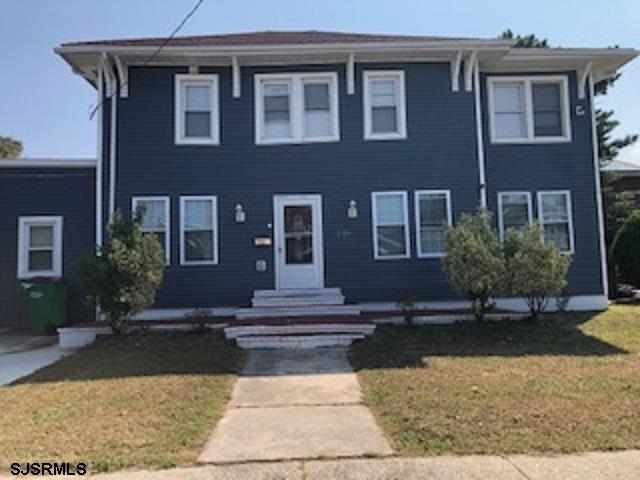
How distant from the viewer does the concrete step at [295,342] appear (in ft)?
30.5

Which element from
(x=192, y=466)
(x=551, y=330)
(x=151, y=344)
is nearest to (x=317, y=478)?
(x=192, y=466)

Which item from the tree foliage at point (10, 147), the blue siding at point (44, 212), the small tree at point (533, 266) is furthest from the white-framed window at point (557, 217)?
the tree foliage at point (10, 147)

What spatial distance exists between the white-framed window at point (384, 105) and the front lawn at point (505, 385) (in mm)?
4471

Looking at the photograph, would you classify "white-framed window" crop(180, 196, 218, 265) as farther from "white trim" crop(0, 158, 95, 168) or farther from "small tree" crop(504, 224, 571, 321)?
"small tree" crop(504, 224, 571, 321)

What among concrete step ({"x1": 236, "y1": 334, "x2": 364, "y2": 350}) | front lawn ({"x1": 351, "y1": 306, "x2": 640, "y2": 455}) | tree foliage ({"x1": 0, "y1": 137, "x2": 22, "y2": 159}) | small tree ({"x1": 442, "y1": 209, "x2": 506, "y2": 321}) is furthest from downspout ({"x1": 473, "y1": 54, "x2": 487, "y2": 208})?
tree foliage ({"x1": 0, "y1": 137, "x2": 22, "y2": 159})

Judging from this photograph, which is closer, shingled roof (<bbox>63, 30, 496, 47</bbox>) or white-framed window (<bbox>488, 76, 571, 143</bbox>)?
shingled roof (<bbox>63, 30, 496, 47</bbox>)

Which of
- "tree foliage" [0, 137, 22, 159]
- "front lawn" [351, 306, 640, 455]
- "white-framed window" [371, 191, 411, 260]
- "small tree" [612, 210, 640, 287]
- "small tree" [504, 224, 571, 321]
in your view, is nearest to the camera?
"front lawn" [351, 306, 640, 455]

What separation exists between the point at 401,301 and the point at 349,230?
1.88 m

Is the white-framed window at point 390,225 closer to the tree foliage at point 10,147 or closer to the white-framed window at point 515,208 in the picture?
the white-framed window at point 515,208

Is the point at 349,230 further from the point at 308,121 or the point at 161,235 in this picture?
the point at 161,235

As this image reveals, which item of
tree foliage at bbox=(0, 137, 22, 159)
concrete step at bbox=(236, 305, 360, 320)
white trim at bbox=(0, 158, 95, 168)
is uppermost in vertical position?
tree foliage at bbox=(0, 137, 22, 159)

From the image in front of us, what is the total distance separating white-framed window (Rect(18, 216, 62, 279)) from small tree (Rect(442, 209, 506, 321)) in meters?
8.64

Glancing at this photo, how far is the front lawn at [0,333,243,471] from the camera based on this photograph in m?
4.61

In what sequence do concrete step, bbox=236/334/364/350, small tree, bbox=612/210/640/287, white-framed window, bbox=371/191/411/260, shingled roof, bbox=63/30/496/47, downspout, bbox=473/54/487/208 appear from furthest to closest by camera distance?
small tree, bbox=612/210/640/287 < shingled roof, bbox=63/30/496/47 < downspout, bbox=473/54/487/208 < white-framed window, bbox=371/191/411/260 < concrete step, bbox=236/334/364/350
